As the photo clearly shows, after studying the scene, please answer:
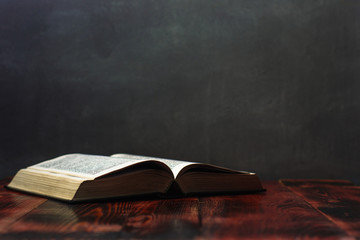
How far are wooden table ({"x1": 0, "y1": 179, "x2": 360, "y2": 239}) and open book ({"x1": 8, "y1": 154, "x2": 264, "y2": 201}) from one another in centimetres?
2

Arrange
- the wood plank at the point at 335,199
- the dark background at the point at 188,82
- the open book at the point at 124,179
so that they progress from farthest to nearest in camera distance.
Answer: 1. the dark background at the point at 188,82
2. the open book at the point at 124,179
3. the wood plank at the point at 335,199

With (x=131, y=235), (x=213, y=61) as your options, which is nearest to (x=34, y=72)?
(x=213, y=61)

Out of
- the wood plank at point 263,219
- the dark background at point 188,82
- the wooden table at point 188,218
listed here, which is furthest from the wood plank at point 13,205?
the dark background at point 188,82

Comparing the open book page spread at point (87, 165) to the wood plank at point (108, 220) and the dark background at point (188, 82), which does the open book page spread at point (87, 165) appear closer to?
the wood plank at point (108, 220)

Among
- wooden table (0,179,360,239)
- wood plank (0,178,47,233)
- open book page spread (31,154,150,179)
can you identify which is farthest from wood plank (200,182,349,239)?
wood plank (0,178,47,233)

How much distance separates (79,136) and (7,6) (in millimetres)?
589

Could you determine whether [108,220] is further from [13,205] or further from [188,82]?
[188,82]

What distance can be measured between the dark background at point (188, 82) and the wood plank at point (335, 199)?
211 mm

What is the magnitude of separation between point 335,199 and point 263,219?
1.10ft

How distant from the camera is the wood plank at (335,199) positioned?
2.29 ft

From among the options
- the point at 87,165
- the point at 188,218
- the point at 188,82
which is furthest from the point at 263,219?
the point at 188,82

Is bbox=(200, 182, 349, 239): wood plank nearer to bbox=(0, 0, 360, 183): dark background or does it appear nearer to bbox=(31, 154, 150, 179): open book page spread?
bbox=(31, 154, 150, 179): open book page spread

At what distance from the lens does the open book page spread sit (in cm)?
84

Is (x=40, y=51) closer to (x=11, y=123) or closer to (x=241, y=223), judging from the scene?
(x=11, y=123)
